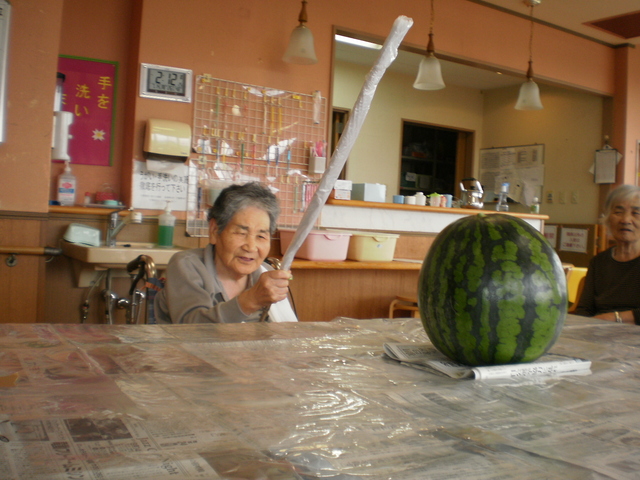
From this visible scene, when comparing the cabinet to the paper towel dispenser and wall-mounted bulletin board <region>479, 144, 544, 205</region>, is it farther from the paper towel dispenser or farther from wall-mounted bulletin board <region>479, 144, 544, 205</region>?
the paper towel dispenser

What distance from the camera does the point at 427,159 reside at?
7625mm

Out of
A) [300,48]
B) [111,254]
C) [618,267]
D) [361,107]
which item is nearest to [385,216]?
[300,48]

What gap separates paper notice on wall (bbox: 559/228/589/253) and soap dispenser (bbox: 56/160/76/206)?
5.18 metres

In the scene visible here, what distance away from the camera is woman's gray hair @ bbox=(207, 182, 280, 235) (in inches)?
70.4

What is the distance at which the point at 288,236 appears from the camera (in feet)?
11.5

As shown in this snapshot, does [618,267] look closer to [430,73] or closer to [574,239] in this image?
[430,73]

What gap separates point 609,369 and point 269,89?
3.27 metres

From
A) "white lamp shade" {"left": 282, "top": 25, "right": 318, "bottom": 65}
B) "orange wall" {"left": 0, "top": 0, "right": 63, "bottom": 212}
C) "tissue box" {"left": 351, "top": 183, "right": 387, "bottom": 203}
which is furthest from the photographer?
"tissue box" {"left": 351, "top": 183, "right": 387, "bottom": 203}

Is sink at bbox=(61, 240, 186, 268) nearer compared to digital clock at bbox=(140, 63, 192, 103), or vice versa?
sink at bbox=(61, 240, 186, 268)

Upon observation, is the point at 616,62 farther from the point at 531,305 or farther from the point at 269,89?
the point at 531,305

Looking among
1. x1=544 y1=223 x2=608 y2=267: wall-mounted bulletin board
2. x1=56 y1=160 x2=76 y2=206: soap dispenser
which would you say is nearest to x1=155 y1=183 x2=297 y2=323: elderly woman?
x1=56 y1=160 x2=76 y2=206: soap dispenser

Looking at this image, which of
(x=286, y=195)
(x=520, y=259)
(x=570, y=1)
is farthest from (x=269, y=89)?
(x=520, y=259)

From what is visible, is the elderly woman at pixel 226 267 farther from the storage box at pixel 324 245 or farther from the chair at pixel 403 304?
the chair at pixel 403 304

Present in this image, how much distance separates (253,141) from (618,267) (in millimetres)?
2375
